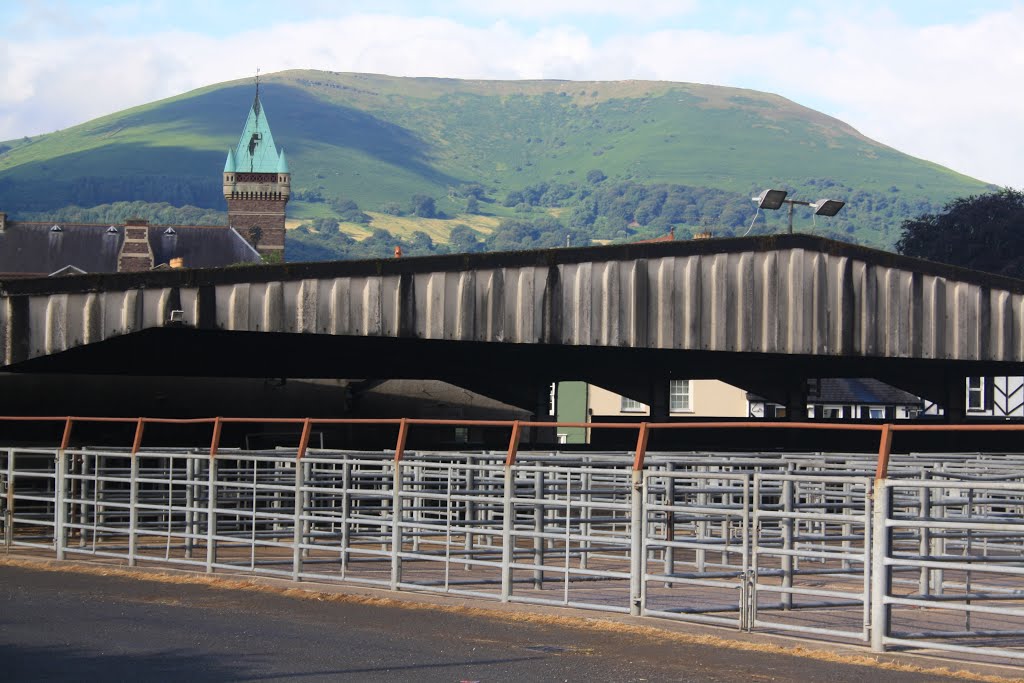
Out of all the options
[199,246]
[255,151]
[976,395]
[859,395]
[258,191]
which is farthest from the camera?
[255,151]

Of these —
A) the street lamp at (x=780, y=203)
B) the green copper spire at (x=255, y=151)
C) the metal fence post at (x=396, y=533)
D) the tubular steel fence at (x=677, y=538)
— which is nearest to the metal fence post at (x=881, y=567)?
the tubular steel fence at (x=677, y=538)

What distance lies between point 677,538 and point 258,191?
171607 millimetres

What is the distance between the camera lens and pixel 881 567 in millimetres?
12602

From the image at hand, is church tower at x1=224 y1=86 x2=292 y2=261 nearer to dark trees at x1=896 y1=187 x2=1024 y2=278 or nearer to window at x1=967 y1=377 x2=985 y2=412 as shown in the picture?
dark trees at x1=896 y1=187 x2=1024 y2=278

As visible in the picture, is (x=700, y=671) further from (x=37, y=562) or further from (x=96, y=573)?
(x=37, y=562)

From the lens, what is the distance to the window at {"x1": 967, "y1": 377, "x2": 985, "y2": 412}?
80188 millimetres

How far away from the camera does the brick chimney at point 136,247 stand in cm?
13450

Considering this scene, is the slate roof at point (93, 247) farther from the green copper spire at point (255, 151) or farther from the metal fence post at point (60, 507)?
the metal fence post at point (60, 507)

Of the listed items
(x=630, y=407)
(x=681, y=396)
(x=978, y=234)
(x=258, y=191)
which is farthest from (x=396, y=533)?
(x=258, y=191)

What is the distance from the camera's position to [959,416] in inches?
1480

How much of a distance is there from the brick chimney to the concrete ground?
121537mm

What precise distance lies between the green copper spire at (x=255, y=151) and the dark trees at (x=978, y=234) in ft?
380

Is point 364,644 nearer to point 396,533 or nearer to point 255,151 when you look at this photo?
point 396,533

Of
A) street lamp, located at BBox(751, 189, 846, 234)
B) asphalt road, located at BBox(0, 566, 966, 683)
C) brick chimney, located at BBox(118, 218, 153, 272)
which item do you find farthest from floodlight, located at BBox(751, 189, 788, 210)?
brick chimney, located at BBox(118, 218, 153, 272)
